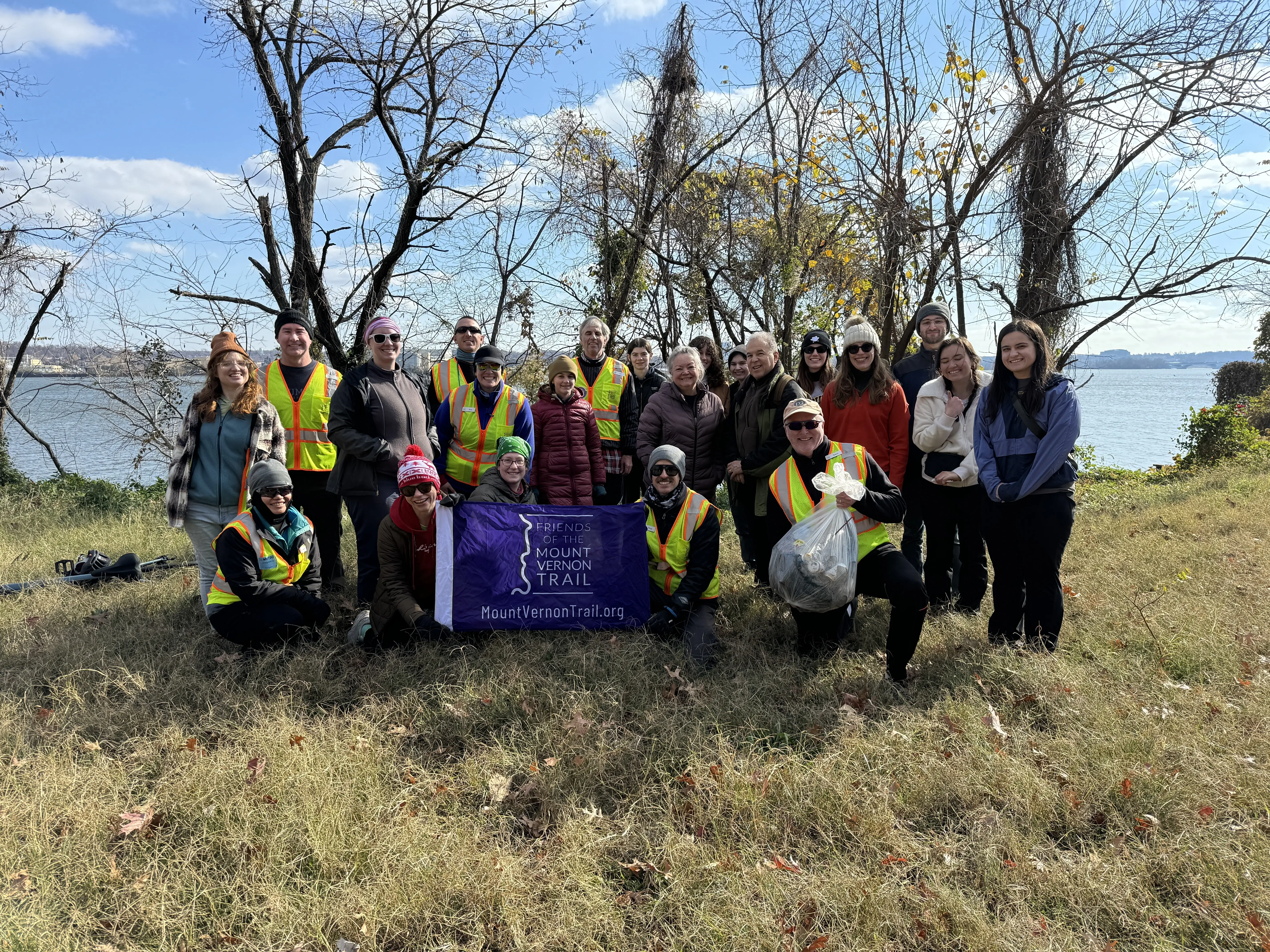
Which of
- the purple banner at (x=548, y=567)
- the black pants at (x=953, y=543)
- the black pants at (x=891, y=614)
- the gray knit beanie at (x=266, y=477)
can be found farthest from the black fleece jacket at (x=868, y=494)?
the gray knit beanie at (x=266, y=477)

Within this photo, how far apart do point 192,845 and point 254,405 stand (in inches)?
123

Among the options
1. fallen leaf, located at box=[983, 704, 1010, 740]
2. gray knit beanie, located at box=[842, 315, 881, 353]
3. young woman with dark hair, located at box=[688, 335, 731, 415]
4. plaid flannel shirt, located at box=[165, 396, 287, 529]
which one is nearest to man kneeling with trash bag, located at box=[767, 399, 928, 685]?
fallen leaf, located at box=[983, 704, 1010, 740]

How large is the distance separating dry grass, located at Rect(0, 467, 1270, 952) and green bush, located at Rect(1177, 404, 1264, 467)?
10.9 meters

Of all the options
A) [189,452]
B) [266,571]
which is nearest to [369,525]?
[266,571]

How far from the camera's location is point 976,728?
3895 mm

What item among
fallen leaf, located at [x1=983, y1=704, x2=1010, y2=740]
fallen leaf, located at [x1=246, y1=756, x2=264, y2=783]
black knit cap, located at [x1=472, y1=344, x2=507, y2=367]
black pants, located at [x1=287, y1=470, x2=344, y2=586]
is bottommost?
fallen leaf, located at [x1=246, y1=756, x2=264, y2=783]

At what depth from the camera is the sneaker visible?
16.9ft

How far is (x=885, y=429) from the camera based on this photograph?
544 cm

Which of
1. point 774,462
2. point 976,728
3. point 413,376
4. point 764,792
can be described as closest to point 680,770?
point 764,792

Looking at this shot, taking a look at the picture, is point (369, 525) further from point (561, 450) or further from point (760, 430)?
point (760, 430)

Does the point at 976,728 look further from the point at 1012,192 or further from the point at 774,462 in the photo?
the point at 1012,192

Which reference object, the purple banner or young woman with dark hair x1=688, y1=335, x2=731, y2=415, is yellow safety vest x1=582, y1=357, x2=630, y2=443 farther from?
the purple banner

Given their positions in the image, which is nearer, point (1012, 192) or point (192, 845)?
point (192, 845)

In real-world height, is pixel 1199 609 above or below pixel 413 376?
below
